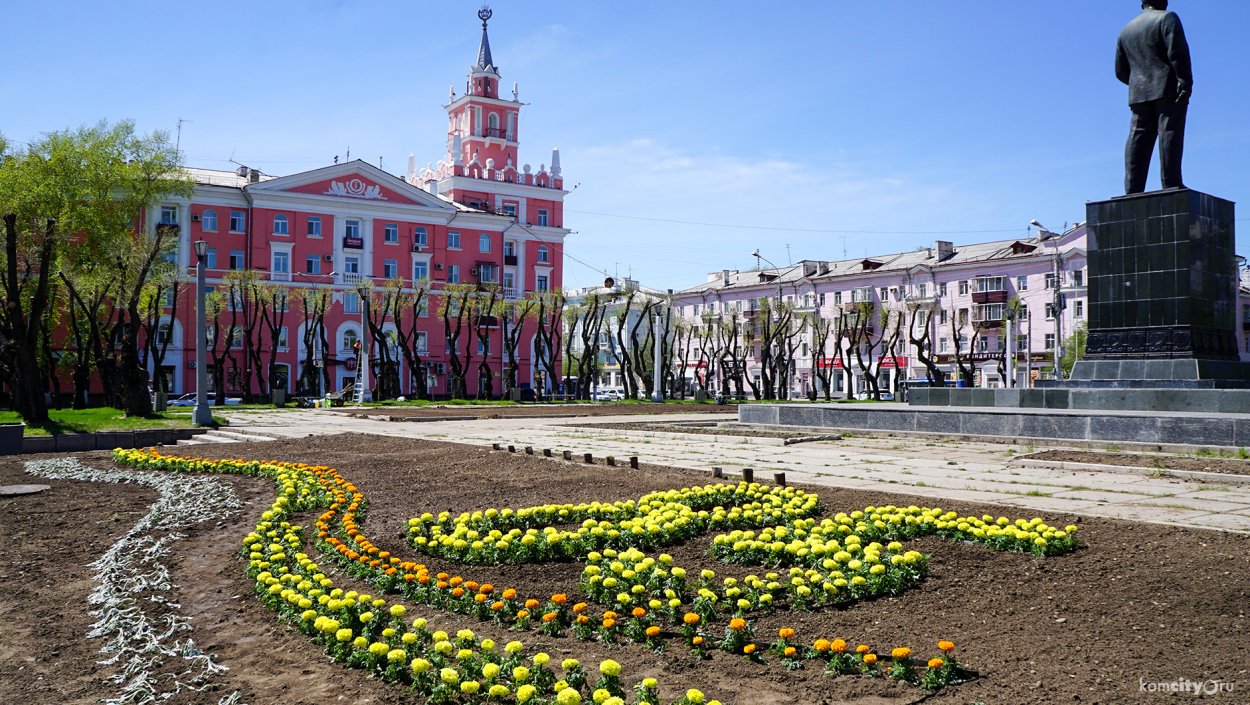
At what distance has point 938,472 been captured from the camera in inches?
452

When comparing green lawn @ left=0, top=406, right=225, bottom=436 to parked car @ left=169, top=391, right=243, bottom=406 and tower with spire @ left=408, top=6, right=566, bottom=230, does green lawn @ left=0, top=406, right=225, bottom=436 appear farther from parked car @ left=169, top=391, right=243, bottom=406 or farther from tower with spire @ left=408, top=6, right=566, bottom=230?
tower with spire @ left=408, top=6, right=566, bottom=230

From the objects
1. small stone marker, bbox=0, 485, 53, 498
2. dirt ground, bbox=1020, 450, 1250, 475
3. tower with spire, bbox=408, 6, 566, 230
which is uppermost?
tower with spire, bbox=408, 6, 566, 230

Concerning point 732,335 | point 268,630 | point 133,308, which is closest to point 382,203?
point 732,335

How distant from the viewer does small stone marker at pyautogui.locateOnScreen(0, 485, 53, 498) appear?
10.7 metres

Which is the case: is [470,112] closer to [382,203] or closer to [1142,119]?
[382,203]

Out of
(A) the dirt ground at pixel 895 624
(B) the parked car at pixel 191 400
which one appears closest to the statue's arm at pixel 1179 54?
(A) the dirt ground at pixel 895 624

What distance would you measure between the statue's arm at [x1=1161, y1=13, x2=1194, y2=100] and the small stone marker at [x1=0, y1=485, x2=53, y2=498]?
59.5ft

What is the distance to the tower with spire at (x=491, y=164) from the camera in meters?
70.0

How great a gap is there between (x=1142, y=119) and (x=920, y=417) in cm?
654

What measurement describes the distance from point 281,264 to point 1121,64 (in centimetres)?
5296

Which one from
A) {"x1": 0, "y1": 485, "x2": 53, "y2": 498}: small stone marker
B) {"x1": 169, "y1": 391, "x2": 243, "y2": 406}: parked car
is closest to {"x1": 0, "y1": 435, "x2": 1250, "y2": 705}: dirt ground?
{"x1": 0, "y1": 485, "x2": 53, "y2": 498}: small stone marker

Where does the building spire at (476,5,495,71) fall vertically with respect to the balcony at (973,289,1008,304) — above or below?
above

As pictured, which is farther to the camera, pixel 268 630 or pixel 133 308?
pixel 133 308

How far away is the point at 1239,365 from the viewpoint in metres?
16.2
